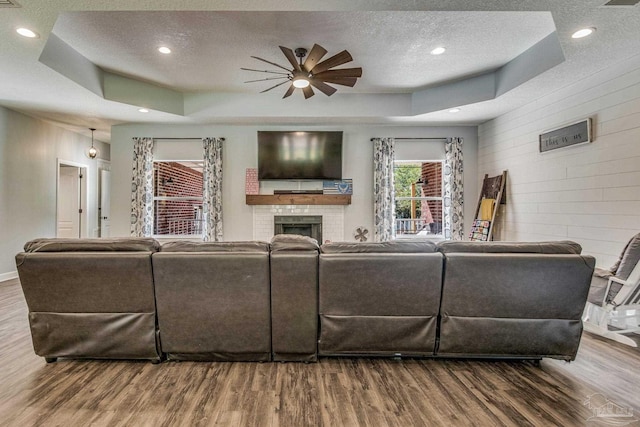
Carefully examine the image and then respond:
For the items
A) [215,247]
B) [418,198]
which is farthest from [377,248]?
[418,198]

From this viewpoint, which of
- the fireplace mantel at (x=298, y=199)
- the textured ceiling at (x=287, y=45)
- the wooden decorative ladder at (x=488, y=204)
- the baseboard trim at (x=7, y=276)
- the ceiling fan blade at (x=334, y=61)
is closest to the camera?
the textured ceiling at (x=287, y=45)

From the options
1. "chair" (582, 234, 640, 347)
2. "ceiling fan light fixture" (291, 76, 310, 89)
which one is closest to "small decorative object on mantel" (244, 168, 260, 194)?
"ceiling fan light fixture" (291, 76, 310, 89)

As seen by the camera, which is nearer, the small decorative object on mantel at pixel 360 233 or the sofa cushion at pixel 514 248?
the sofa cushion at pixel 514 248

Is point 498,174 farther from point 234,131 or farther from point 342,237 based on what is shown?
point 234,131

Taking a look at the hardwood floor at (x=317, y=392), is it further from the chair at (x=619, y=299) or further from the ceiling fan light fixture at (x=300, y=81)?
the ceiling fan light fixture at (x=300, y=81)

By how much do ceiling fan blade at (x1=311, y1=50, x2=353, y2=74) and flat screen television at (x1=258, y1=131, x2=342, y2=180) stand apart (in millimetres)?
2256

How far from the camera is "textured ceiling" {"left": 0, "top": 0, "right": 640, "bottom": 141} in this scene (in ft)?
8.07

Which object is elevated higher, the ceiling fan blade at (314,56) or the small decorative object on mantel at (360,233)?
the ceiling fan blade at (314,56)

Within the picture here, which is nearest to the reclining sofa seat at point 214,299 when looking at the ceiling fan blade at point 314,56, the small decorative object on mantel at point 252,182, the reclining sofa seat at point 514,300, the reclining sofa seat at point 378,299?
the reclining sofa seat at point 378,299

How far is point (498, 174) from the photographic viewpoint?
535 cm

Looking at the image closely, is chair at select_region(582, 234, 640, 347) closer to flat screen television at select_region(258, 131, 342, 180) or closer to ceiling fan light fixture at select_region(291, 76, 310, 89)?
ceiling fan light fixture at select_region(291, 76, 310, 89)

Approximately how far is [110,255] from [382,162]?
180 inches

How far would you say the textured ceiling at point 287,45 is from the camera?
246 cm

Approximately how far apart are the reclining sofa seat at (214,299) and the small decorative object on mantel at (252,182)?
3.56m
